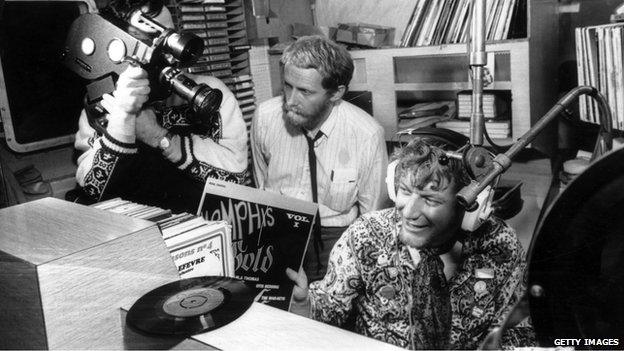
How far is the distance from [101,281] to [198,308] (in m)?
0.18

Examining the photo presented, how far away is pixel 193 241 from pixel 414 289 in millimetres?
631

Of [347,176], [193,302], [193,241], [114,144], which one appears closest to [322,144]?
[347,176]

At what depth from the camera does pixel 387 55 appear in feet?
8.91

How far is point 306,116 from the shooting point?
243cm

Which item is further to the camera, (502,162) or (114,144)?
(114,144)

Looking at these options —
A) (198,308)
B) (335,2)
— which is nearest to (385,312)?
(198,308)

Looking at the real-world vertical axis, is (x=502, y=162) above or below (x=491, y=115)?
above

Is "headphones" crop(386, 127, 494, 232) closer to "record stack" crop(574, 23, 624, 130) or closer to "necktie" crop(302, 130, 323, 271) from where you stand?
"record stack" crop(574, 23, 624, 130)

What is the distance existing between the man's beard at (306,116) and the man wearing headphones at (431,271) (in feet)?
3.31

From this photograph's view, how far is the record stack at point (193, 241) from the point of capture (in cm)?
113

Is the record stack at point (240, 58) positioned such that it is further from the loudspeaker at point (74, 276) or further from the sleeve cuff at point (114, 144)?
the loudspeaker at point (74, 276)

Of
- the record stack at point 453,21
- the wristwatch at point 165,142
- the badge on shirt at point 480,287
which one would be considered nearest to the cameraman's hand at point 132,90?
the wristwatch at point 165,142

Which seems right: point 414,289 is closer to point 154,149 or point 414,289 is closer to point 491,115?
point 154,149

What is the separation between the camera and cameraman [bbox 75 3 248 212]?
1681mm
